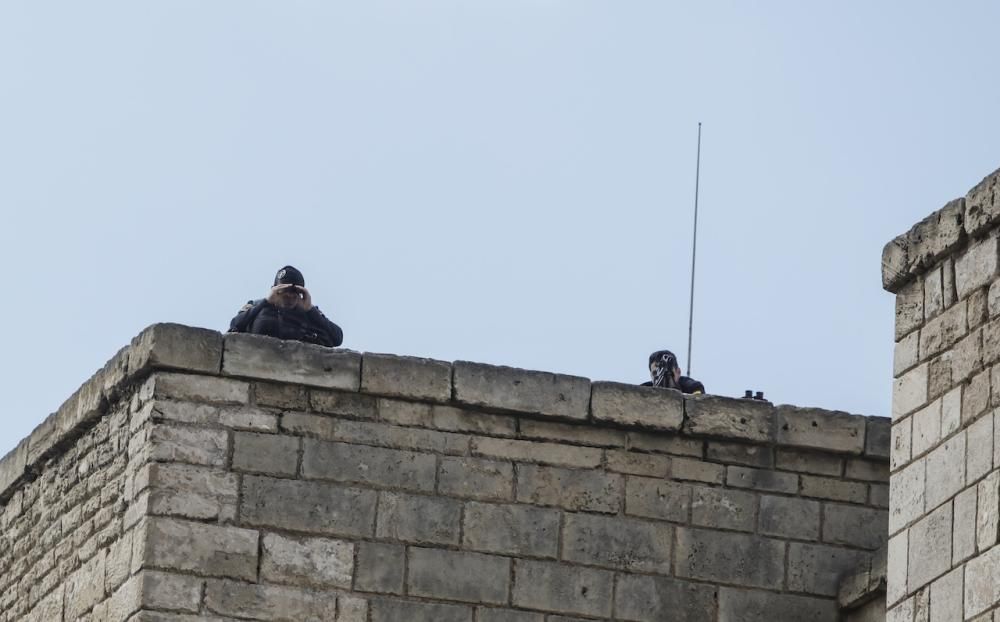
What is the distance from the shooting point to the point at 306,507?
1184 cm

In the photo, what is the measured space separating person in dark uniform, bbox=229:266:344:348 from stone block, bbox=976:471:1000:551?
4418 mm

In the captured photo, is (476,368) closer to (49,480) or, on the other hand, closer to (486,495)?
(486,495)

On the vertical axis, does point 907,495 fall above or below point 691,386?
below

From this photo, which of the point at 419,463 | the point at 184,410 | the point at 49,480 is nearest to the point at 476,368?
the point at 419,463

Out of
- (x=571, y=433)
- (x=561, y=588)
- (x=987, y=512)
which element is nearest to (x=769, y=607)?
(x=561, y=588)

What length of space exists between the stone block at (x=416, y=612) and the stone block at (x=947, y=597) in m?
3.30

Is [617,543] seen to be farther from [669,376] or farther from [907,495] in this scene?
[907,495]

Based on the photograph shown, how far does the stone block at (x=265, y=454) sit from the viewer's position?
38.9 feet

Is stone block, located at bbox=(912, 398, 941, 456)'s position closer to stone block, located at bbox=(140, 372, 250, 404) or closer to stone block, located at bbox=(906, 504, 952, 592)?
stone block, located at bbox=(906, 504, 952, 592)

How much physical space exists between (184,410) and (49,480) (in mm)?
1672

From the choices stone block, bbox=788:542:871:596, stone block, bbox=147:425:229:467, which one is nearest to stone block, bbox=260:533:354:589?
stone block, bbox=147:425:229:467

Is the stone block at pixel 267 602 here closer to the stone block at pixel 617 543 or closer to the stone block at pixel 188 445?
the stone block at pixel 188 445

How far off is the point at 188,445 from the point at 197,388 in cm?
28

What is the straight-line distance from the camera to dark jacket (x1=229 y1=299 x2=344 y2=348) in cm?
1245
